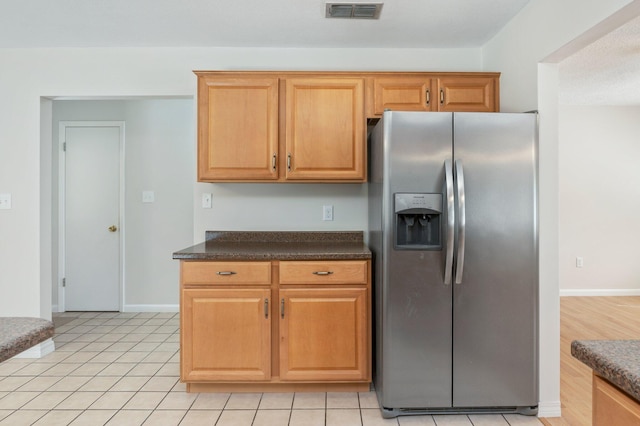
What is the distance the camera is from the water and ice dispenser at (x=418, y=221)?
2062mm

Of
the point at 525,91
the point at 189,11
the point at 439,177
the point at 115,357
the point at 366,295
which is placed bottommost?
the point at 115,357

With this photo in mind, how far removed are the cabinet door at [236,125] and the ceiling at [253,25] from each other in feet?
1.27

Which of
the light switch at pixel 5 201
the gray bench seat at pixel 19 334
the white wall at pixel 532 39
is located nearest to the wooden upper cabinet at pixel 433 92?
the white wall at pixel 532 39

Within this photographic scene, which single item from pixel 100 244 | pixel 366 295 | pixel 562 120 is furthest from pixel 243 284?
pixel 562 120

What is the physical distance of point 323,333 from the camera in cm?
227

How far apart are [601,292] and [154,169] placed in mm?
5569

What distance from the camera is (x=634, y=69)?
3551mm

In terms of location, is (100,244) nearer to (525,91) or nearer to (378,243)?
(378,243)

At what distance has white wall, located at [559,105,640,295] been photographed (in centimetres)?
488

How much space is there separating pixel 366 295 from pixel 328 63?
1.73 m

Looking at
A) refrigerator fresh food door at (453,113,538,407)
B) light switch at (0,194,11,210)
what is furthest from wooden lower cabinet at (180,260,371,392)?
light switch at (0,194,11,210)

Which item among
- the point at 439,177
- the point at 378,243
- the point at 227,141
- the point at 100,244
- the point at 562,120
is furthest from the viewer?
the point at 562,120

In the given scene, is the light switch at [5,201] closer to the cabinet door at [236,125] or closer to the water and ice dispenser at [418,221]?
the cabinet door at [236,125]

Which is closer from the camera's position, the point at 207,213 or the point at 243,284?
the point at 243,284
